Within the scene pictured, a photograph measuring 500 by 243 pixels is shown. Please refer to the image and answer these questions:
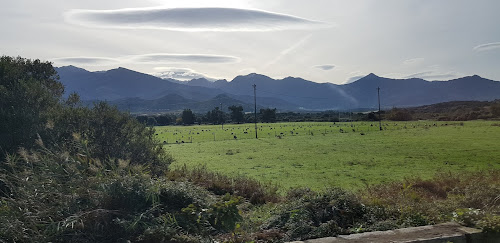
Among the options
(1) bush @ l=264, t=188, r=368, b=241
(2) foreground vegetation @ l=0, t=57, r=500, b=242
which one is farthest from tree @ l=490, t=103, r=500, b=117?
(1) bush @ l=264, t=188, r=368, b=241

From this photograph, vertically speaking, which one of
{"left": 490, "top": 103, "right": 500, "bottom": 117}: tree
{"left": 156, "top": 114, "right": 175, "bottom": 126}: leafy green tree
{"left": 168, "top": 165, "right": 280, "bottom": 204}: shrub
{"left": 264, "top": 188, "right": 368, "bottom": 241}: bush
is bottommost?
{"left": 168, "top": 165, "right": 280, "bottom": 204}: shrub

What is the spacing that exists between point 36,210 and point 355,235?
18.6 feet

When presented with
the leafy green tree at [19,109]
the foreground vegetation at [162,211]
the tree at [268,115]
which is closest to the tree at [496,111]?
the tree at [268,115]

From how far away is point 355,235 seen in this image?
609 centimetres

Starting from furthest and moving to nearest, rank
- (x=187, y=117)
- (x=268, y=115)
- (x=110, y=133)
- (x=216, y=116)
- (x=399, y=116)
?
(x=268, y=115), (x=216, y=116), (x=187, y=117), (x=399, y=116), (x=110, y=133)

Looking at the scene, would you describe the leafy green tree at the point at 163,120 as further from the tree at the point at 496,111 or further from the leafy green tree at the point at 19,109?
the leafy green tree at the point at 19,109

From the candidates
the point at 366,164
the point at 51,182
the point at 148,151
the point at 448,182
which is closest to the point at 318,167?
the point at 366,164

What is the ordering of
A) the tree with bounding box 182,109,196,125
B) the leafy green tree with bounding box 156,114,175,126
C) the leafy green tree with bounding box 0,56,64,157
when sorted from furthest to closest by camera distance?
the leafy green tree with bounding box 156,114,175,126 → the tree with bounding box 182,109,196,125 → the leafy green tree with bounding box 0,56,64,157

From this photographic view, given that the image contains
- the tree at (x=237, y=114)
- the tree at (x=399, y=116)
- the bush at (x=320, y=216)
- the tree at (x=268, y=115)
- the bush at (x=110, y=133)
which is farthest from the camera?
the tree at (x=237, y=114)

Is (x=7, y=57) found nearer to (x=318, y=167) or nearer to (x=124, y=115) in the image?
(x=124, y=115)

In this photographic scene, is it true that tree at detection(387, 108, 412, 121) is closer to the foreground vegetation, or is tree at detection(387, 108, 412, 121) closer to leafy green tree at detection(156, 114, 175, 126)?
leafy green tree at detection(156, 114, 175, 126)

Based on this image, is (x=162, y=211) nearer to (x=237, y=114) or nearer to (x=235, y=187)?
(x=235, y=187)

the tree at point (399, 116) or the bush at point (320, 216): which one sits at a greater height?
the tree at point (399, 116)

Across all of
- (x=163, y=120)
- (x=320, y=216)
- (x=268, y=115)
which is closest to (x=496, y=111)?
(x=268, y=115)
